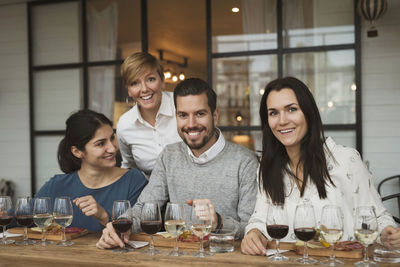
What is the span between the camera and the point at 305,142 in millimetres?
2174

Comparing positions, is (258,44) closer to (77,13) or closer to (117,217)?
(77,13)

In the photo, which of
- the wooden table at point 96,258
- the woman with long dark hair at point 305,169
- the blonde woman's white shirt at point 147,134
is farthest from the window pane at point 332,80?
the wooden table at point 96,258

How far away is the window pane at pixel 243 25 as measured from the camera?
15.5ft

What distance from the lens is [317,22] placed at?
4582 mm

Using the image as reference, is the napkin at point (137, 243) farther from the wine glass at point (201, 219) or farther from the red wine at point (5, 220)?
the red wine at point (5, 220)

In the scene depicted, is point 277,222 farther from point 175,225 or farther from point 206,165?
point 206,165

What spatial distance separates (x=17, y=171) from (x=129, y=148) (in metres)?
3.05

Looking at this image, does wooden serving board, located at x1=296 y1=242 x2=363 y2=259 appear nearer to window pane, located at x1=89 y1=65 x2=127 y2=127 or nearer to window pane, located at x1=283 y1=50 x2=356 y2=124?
window pane, located at x1=283 y1=50 x2=356 y2=124

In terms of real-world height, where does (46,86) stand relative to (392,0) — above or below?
below

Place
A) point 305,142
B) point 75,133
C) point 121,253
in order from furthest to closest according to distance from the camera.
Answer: point 75,133 → point 305,142 → point 121,253

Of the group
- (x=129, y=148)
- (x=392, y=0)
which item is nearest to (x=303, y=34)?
(x=392, y=0)

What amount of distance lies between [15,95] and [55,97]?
580 mm

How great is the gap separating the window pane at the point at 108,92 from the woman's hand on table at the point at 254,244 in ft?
12.0

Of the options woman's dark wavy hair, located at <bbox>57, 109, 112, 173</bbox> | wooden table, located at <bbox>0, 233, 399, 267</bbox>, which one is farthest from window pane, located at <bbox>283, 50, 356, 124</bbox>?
wooden table, located at <bbox>0, 233, 399, 267</bbox>
